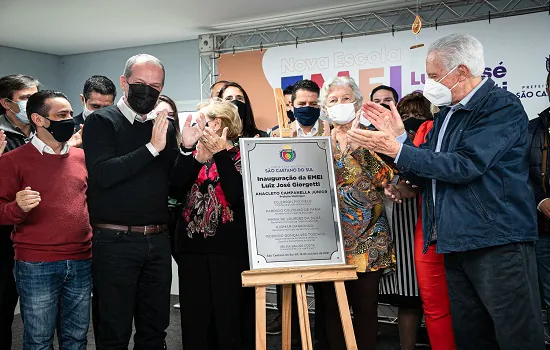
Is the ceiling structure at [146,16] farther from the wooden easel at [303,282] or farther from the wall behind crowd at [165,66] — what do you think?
the wooden easel at [303,282]

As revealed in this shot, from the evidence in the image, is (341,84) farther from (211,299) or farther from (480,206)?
(211,299)

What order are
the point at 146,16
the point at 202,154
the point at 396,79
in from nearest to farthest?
the point at 202,154 → the point at 396,79 → the point at 146,16

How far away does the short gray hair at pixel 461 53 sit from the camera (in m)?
2.39

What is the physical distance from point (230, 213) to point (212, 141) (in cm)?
43

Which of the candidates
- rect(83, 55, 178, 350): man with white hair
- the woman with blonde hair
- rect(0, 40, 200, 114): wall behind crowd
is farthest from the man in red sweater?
rect(0, 40, 200, 114): wall behind crowd

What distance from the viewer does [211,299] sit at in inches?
117

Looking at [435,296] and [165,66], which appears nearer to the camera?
[435,296]

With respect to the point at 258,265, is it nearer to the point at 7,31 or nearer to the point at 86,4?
the point at 86,4

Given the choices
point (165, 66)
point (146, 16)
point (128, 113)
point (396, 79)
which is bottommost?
→ point (128, 113)

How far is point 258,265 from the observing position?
99.1 inches

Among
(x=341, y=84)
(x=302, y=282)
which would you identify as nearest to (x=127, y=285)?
(x=302, y=282)

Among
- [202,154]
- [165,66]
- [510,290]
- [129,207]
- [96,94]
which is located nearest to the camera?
[510,290]

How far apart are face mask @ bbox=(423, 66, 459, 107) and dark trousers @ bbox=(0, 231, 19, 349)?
95.3 inches

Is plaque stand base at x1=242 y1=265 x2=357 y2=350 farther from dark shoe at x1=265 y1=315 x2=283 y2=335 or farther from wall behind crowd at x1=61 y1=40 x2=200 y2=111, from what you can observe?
wall behind crowd at x1=61 y1=40 x2=200 y2=111
